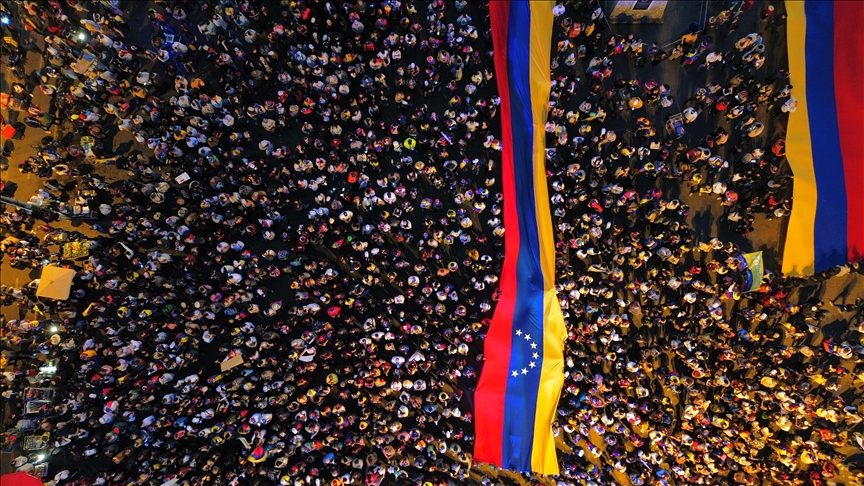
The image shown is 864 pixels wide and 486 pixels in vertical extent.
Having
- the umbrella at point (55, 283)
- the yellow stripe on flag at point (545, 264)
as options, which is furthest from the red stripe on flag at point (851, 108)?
the umbrella at point (55, 283)

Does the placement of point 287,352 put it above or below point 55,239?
below

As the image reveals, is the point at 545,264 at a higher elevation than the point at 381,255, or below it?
below

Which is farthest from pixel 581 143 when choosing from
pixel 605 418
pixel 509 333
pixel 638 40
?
pixel 605 418

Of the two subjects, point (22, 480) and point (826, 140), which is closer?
point (22, 480)

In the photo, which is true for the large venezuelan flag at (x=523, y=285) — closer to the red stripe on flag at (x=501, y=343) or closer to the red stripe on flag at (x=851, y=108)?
the red stripe on flag at (x=501, y=343)

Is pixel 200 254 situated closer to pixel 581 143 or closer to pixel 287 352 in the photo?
pixel 287 352

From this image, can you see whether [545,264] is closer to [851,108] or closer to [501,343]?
[501,343]

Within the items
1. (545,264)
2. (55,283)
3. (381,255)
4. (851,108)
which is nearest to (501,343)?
(545,264)

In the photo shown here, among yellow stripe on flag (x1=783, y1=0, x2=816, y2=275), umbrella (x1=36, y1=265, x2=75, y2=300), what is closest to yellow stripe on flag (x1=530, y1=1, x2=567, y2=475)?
yellow stripe on flag (x1=783, y1=0, x2=816, y2=275)
